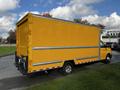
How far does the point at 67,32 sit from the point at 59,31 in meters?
0.67

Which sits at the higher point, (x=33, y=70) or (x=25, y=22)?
(x=25, y=22)

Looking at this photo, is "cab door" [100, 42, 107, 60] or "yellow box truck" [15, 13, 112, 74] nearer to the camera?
"yellow box truck" [15, 13, 112, 74]

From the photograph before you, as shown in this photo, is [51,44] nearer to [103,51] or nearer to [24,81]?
[24,81]

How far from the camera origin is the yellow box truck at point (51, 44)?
10.3 meters

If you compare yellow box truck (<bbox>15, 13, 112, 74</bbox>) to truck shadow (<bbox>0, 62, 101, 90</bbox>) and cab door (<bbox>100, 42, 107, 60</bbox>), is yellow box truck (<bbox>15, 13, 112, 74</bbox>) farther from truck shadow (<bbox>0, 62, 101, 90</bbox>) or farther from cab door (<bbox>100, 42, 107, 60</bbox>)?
cab door (<bbox>100, 42, 107, 60</bbox>)

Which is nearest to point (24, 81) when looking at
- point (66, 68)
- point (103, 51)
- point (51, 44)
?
point (51, 44)

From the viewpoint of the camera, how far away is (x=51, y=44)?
11250 mm

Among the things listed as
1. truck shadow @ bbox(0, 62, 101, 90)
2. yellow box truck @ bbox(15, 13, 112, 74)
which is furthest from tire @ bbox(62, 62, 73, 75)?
truck shadow @ bbox(0, 62, 101, 90)

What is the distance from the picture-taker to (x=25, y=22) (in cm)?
1096

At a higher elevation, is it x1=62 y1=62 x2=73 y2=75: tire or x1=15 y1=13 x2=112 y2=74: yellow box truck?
x1=15 y1=13 x2=112 y2=74: yellow box truck

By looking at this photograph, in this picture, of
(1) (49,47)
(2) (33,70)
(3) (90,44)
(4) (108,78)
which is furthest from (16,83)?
(3) (90,44)

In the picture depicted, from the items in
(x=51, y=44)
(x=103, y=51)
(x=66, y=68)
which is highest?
(x=51, y=44)

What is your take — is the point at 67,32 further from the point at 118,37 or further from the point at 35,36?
the point at 118,37

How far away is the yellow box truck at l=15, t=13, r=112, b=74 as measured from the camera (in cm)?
1030
